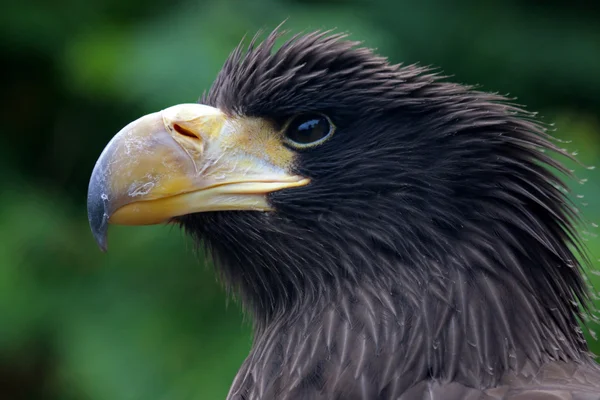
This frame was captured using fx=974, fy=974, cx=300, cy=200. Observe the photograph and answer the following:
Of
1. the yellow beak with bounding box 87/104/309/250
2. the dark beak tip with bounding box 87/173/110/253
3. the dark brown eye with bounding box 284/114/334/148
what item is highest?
the dark brown eye with bounding box 284/114/334/148

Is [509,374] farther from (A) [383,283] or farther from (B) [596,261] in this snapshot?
(B) [596,261]

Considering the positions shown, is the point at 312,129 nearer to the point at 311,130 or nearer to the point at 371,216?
the point at 311,130

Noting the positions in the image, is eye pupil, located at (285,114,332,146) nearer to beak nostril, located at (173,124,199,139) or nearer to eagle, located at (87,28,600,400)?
eagle, located at (87,28,600,400)

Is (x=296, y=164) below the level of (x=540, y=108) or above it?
below

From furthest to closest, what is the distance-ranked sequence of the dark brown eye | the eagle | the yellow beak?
the dark brown eye, the yellow beak, the eagle

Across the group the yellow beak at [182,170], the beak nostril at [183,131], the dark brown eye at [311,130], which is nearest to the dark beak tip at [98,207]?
the yellow beak at [182,170]

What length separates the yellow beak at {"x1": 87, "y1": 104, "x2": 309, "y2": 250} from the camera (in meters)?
2.41

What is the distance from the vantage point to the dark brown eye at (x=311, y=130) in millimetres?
2529

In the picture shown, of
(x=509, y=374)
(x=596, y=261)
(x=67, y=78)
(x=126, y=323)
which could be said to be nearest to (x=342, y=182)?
(x=509, y=374)

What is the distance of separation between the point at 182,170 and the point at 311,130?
13.9 inches

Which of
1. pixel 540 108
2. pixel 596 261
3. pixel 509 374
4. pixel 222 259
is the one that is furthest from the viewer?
pixel 540 108

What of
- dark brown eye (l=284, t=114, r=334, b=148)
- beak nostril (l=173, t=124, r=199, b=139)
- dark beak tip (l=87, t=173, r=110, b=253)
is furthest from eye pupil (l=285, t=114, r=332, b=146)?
dark beak tip (l=87, t=173, r=110, b=253)

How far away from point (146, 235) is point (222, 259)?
153 cm

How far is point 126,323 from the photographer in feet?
14.2
